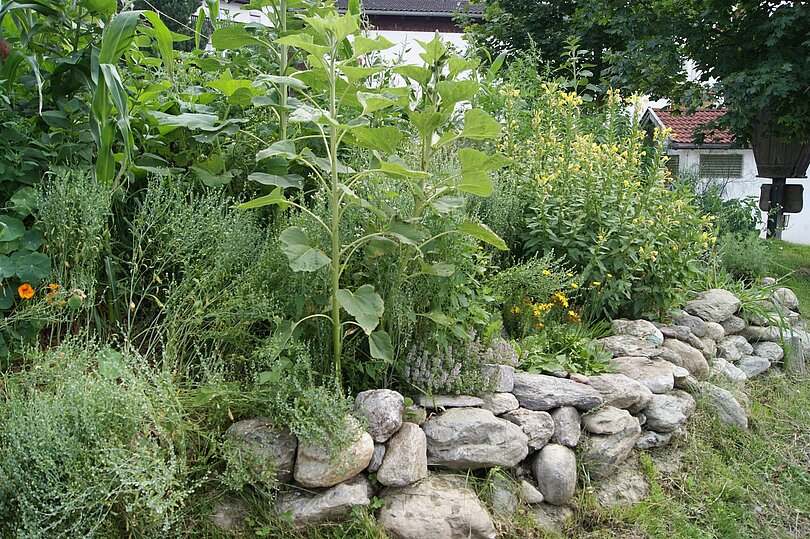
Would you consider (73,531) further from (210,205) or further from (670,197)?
(670,197)

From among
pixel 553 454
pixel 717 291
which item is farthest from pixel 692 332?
pixel 553 454

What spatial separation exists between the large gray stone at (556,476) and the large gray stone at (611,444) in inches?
6.3

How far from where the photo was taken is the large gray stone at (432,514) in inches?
87.6

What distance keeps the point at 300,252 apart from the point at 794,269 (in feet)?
21.1

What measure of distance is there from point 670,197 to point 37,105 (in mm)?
3585

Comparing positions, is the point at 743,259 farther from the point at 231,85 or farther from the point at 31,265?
the point at 31,265

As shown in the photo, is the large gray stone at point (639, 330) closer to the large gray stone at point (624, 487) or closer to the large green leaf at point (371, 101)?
the large gray stone at point (624, 487)

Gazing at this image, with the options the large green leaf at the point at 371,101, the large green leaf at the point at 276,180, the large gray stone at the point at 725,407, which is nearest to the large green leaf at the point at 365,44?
the large green leaf at the point at 371,101

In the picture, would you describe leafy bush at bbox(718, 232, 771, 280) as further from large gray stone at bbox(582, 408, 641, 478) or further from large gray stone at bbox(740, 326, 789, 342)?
large gray stone at bbox(582, 408, 641, 478)

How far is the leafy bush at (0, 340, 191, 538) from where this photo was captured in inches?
74.2

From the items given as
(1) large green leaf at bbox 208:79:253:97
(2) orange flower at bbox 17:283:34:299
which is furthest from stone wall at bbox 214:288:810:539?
(1) large green leaf at bbox 208:79:253:97

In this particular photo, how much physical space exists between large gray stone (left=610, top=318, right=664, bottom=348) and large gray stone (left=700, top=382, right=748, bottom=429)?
13.6 inches

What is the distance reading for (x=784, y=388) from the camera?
13.0ft

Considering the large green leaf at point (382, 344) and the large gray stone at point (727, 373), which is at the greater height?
the large green leaf at point (382, 344)
